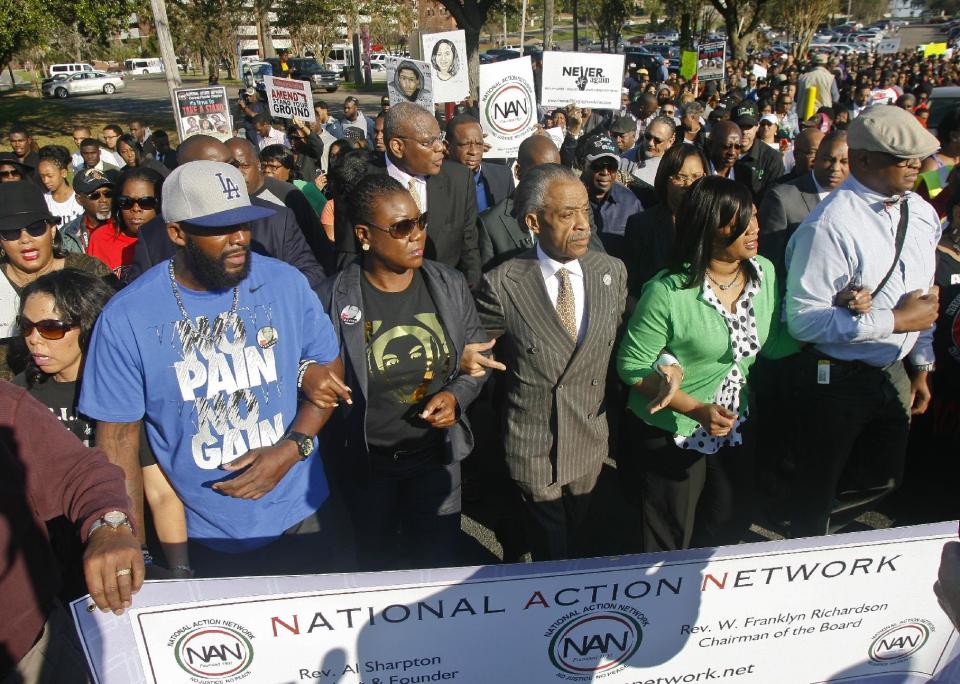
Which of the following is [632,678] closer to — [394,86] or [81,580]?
[81,580]

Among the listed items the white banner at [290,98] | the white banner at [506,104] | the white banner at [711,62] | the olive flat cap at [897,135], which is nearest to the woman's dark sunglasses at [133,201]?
the white banner at [506,104]

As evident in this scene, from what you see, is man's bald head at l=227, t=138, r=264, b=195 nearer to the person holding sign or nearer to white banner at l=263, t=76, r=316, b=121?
the person holding sign

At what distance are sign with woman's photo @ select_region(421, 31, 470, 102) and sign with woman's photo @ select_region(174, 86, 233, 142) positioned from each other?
300 centimetres

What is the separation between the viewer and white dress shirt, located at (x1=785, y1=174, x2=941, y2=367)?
9.43 ft

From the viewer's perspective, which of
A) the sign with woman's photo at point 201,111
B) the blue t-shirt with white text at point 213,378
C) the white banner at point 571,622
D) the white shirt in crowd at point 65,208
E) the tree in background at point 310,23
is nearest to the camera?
the white banner at point 571,622

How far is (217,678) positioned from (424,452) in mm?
1186

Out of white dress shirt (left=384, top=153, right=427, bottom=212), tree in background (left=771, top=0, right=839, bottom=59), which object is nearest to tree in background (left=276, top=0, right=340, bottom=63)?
tree in background (left=771, top=0, right=839, bottom=59)

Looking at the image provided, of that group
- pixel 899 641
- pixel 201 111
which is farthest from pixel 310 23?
pixel 899 641

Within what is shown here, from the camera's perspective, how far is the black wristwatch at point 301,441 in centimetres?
248

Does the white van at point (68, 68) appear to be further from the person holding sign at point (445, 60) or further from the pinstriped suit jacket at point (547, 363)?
the pinstriped suit jacket at point (547, 363)

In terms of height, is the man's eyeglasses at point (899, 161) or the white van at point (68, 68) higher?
the white van at point (68, 68)

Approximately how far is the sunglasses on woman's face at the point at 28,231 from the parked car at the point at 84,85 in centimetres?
3927

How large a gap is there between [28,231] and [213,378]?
173cm

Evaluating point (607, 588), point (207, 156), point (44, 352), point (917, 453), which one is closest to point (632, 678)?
point (607, 588)
